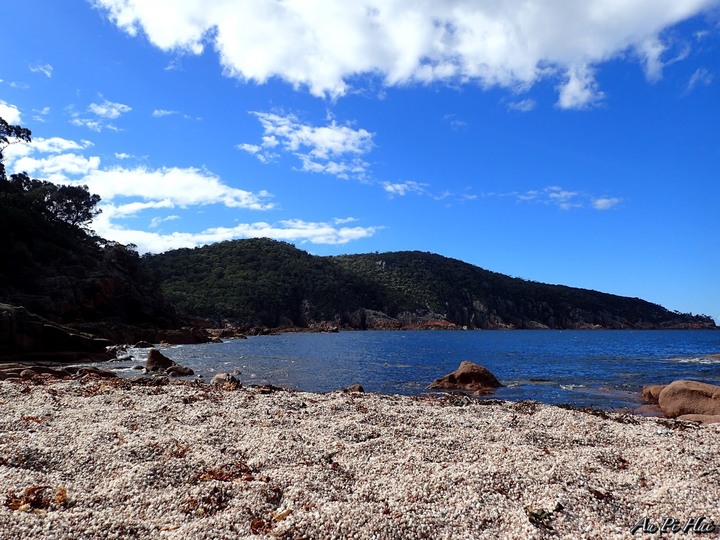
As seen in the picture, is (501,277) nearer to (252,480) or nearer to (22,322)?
(22,322)

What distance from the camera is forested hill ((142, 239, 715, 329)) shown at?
12788cm

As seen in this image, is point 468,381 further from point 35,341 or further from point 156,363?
point 35,341

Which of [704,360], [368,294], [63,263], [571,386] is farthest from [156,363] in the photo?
[368,294]

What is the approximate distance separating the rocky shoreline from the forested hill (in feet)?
343

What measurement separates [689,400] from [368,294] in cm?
13976

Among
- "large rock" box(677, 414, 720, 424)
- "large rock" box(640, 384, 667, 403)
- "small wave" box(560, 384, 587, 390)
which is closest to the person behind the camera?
"large rock" box(677, 414, 720, 424)

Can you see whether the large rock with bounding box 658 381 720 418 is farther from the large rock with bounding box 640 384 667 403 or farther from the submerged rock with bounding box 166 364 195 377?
the submerged rock with bounding box 166 364 195 377

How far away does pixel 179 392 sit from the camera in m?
18.5

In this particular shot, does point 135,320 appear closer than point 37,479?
No

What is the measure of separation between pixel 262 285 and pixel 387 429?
412ft

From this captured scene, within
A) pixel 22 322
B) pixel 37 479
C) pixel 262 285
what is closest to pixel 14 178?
pixel 22 322

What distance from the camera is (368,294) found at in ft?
520

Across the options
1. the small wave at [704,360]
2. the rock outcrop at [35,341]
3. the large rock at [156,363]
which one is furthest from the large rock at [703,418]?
the rock outcrop at [35,341]

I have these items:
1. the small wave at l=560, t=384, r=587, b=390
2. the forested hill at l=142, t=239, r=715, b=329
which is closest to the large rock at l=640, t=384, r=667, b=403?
the small wave at l=560, t=384, r=587, b=390
